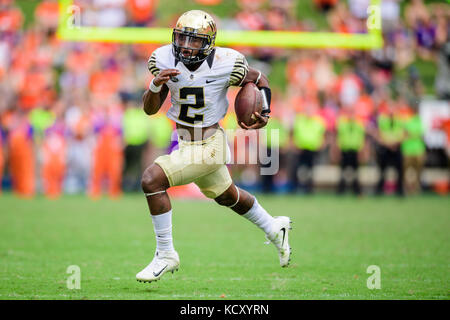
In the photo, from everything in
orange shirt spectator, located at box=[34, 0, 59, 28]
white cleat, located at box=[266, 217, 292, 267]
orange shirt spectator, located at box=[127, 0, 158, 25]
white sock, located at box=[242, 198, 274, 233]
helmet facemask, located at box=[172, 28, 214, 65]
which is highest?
orange shirt spectator, located at box=[34, 0, 59, 28]

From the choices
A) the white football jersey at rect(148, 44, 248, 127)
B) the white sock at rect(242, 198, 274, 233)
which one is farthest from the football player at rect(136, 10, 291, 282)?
the white sock at rect(242, 198, 274, 233)

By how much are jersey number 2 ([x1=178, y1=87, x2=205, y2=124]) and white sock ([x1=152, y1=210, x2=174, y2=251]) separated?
72 centimetres

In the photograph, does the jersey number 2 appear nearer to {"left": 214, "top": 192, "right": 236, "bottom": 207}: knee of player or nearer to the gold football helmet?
the gold football helmet

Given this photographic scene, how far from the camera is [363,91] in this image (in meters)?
14.9

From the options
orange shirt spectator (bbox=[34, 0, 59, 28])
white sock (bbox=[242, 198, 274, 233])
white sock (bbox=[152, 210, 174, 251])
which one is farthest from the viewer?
orange shirt spectator (bbox=[34, 0, 59, 28])

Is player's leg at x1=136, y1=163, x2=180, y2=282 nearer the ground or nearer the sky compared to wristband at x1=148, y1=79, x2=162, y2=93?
nearer the ground

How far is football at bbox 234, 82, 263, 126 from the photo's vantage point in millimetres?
5246

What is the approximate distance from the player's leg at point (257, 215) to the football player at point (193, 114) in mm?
11

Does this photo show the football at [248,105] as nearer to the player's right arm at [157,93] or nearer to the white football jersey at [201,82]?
the white football jersey at [201,82]

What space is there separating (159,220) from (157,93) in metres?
0.94

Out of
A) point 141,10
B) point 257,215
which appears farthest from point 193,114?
point 141,10

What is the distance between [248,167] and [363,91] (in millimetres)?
2998

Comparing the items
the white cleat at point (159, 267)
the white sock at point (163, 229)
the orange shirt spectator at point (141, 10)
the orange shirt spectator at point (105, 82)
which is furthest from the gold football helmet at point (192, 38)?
the orange shirt spectator at point (105, 82)

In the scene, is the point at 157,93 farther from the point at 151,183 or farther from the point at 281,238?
the point at 281,238
